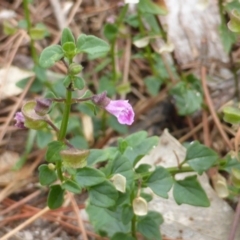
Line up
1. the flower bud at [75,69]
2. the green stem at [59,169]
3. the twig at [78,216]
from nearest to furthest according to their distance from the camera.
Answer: the flower bud at [75,69]
the green stem at [59,169]
the twig at [78,216]

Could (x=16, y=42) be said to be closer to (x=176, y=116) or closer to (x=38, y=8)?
(x=38, y=8)

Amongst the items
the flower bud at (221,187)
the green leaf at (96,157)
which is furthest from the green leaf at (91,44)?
the flower bud at (221,187)

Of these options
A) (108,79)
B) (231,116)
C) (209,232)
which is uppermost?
(231,116)

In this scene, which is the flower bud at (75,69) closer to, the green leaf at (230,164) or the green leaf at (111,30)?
the green leaf at (230,164)

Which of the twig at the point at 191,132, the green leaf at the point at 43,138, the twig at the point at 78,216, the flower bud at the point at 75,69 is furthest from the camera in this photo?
the twig at the point at 191,132

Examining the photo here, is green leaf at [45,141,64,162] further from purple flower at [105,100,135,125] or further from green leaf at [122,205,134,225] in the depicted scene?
green leaf at [122,205,134,225]

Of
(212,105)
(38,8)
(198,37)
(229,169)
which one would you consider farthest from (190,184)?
(38,8)

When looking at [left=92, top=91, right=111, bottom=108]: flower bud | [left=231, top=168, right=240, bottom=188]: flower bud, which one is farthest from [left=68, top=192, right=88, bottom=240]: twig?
[left=92, top=91, right=111, bottom=108]: flower bud
